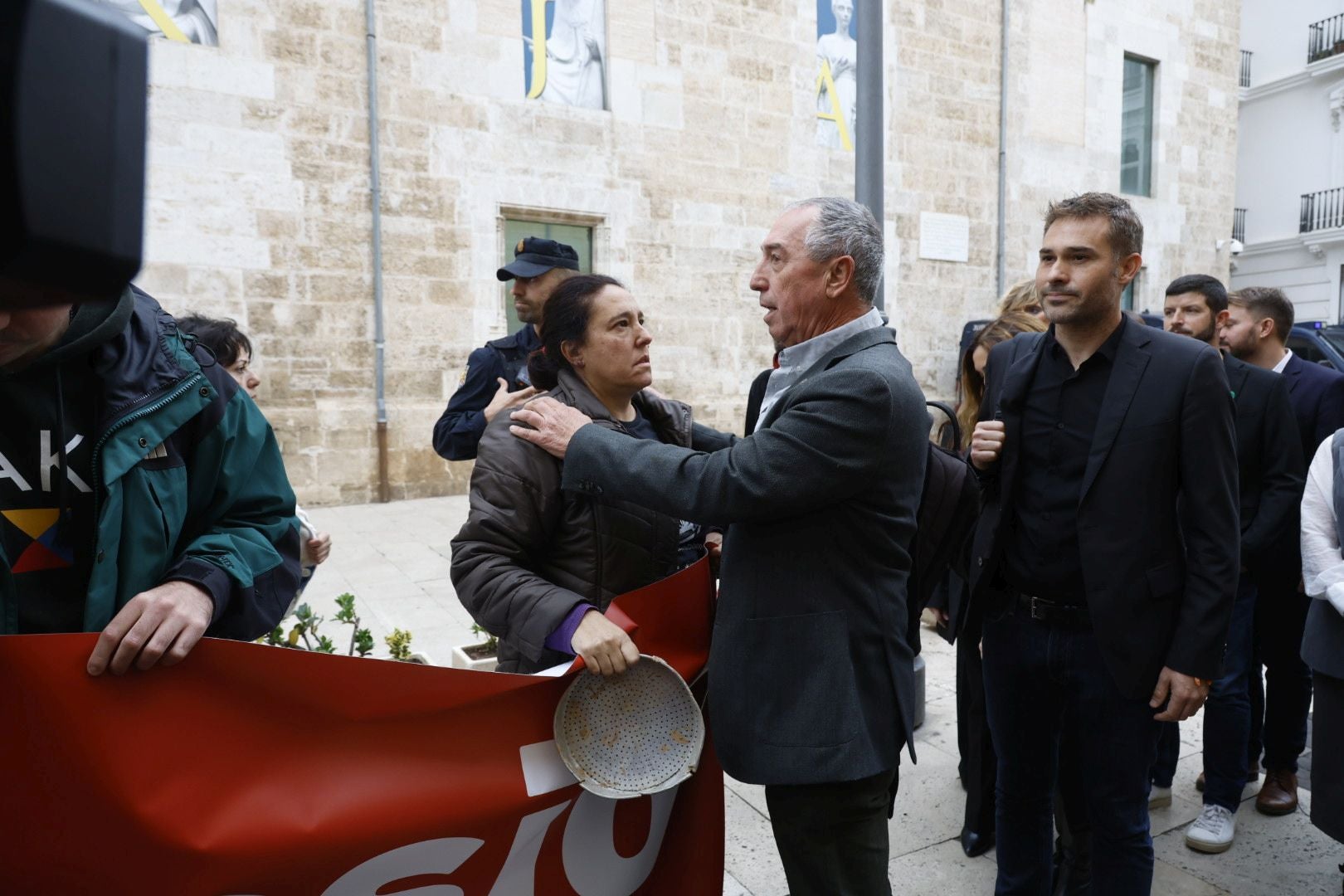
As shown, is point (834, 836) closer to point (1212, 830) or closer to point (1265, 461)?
point (1212, 830)

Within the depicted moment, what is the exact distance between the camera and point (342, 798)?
1.72m

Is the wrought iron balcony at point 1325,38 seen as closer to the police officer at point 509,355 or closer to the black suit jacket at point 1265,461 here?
the black suit jacket at point 1265,461

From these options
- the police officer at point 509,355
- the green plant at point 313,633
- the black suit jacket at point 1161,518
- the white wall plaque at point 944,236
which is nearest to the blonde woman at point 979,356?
the black suit jacket at point 1161,518

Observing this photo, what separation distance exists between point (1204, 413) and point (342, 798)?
220 centimetres

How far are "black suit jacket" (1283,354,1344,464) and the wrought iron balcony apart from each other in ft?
84.7

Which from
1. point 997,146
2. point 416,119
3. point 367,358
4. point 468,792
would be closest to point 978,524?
point 468,792

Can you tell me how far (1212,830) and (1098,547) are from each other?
1622 millimetres

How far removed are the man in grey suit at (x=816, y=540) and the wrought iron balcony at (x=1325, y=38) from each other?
28555 millimetres

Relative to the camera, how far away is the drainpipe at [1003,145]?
561 inches

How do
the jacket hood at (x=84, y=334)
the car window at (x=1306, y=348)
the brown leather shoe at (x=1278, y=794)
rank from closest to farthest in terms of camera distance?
1. the jacket hood at (x=84, y=334)
2. the brown leather shoe at (x=1278, y=794)
3. the car window at (x=1306, y=348)

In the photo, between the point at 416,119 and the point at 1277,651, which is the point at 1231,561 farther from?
the point at 416,119

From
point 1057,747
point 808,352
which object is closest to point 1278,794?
point 1057,747

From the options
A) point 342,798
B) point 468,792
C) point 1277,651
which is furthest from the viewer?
point 1277,651

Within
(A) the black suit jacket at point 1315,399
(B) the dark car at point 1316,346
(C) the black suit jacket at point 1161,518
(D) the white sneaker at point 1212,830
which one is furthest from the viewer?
(B) the dark car at point 1316,346
